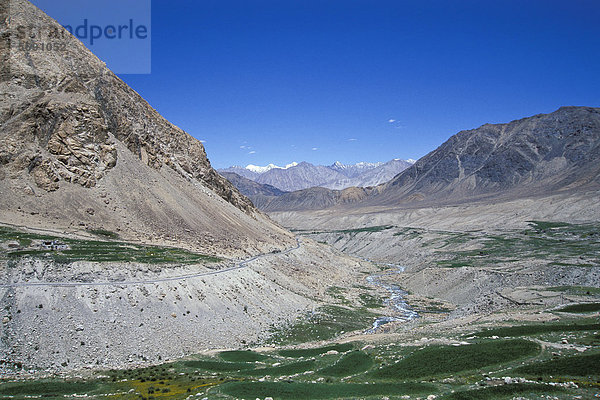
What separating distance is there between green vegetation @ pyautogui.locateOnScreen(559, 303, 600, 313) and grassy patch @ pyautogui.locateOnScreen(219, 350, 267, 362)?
31306 millimetres

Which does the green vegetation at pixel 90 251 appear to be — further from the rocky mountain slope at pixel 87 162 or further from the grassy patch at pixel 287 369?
the grassy patch at pixel 287 369

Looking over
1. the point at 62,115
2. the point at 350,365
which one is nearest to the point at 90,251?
the point at 62,115

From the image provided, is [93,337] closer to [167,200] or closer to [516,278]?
[167,200]

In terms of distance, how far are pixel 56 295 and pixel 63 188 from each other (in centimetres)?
3813

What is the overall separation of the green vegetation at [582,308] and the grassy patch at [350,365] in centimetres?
2377

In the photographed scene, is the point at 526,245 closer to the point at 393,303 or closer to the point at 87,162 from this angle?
the point at 393,303

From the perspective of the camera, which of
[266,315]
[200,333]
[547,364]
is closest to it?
[547,364]

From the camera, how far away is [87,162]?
79.1m

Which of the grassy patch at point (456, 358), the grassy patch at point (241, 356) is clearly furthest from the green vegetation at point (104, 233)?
the grassy patch at point (456, 358)

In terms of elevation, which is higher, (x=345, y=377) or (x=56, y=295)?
(x=56, y=295)

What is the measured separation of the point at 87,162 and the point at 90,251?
29.5 metres

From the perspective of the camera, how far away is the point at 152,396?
1026 inches

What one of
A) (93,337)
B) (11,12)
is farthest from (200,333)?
(11,12)

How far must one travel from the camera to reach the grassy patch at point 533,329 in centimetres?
3281
